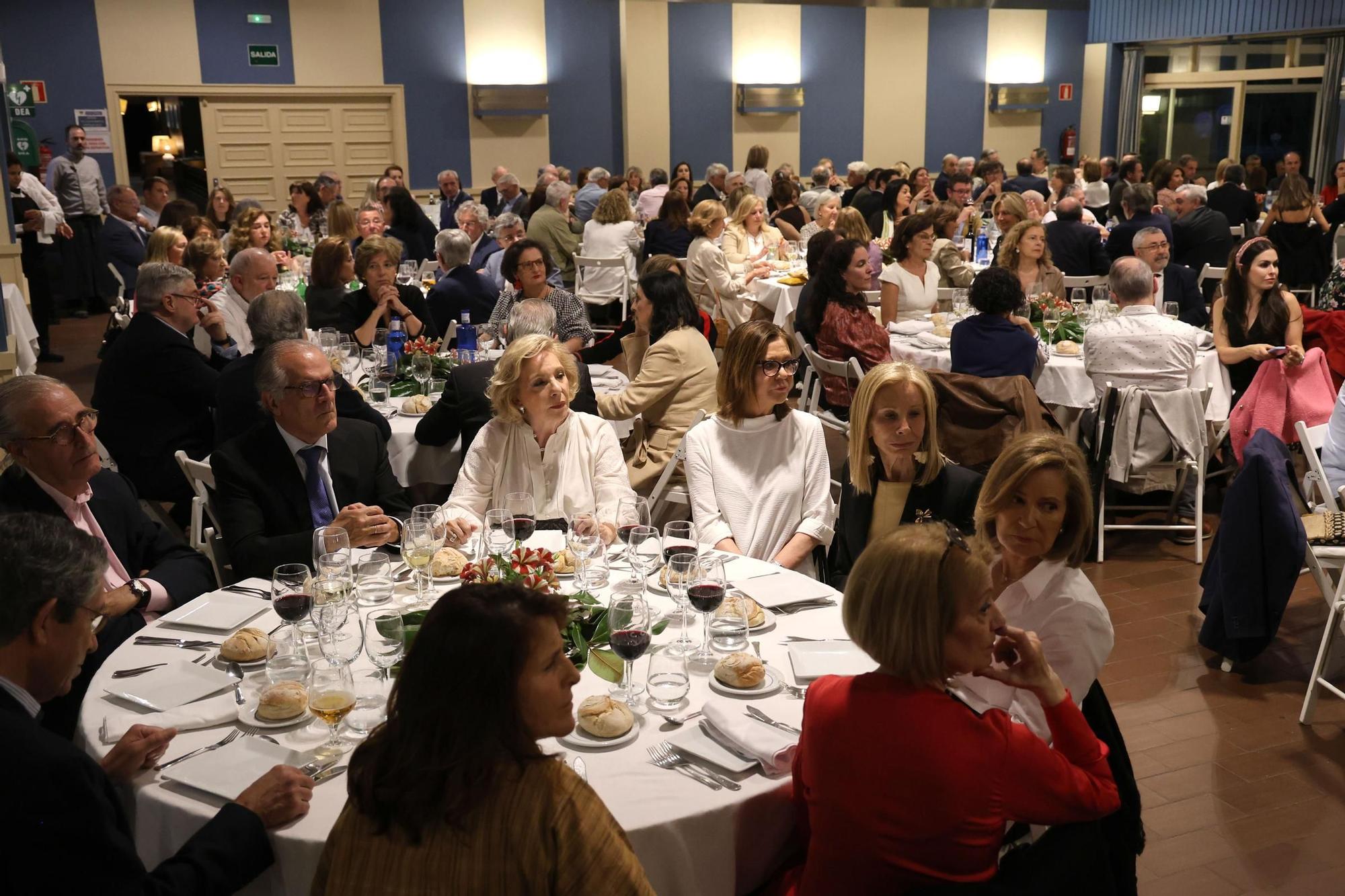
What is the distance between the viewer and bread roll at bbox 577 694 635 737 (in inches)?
90.6

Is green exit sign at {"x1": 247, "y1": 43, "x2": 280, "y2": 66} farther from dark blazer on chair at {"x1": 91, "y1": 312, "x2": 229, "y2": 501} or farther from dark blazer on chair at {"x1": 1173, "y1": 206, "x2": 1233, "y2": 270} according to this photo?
dark blazer on chair at {"x1": 91, "y1": 312, "x2": 229, "y2": 501}

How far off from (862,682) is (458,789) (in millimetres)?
722

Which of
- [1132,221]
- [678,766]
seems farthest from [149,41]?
[678,766]

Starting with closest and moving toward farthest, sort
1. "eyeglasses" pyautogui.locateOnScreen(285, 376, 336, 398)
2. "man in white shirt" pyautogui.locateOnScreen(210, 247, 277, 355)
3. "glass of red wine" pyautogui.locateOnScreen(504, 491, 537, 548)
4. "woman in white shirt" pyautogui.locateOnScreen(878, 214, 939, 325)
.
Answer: "glass of red wine" pyautogui.locateOnScreen(504, 491, 537, 548)
"eyeglasses" pyautogui.locateOnScreen(285, 376, 336, 398)
"man in white shirt" pyautogui.locateOnScreen(210, 247, 277, 355)
"woman in white shirt" pyautogui.locateOnScreen(878, 214, 939, 325)

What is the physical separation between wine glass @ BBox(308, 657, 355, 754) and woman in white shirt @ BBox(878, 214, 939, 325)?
5.34m

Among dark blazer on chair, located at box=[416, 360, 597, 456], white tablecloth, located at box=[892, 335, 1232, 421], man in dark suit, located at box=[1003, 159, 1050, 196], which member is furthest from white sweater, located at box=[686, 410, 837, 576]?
man in dark suit, located at box=[1003, 159, 1050, 196]

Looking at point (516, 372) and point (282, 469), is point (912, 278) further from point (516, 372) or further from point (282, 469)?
point (282, 469)

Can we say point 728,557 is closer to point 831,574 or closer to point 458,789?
point 831,574

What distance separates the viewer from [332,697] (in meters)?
2.24

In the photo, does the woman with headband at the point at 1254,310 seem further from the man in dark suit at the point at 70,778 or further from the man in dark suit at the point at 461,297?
the man in dark suit at the point at 70,778

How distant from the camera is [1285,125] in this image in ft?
56.6

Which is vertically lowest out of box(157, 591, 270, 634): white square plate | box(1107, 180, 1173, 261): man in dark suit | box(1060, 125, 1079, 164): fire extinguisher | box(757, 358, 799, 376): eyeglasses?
box(157, 591, 270, 634): white square plate

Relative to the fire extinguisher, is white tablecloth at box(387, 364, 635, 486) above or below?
below

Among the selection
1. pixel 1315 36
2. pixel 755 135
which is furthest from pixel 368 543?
pixel 1315 36
